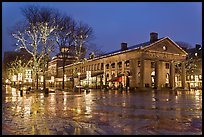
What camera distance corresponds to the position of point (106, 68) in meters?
71.2

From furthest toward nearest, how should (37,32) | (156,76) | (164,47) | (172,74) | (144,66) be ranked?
(172,74) → (164,47) → (144,66) → (156,76) → (37,32)

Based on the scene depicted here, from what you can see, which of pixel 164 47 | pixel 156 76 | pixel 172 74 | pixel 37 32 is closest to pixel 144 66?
pixel 156 76

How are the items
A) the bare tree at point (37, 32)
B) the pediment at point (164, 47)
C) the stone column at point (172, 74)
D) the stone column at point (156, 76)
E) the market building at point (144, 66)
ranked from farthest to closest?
the stone column at point (172, 74)
the pediment at point (164, 47)
the stone column at point (156, 76)
the market building at point (144, 66)
the bare tree at point (37, 32)

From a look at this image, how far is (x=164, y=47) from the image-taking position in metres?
64.2

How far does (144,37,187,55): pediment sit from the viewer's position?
204 feet

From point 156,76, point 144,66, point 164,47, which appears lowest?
point 156,76

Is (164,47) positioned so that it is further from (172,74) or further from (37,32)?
(37,32)

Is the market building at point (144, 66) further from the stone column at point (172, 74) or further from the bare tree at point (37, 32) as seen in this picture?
the bare tree at point (37, 32)

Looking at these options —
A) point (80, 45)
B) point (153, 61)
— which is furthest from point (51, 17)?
point (153, 61)

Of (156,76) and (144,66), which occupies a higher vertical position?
(144,66)

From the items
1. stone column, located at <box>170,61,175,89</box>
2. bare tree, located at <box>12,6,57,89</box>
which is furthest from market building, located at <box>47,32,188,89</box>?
bare tree, located at <box>12,6,57,89</box>

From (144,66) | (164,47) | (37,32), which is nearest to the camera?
(37,32)

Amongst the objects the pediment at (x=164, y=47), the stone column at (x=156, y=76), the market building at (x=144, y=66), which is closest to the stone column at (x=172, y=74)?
the market building at (x=144, y=66)

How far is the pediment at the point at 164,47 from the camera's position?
62.2 m
